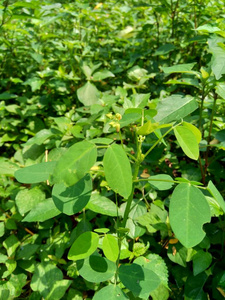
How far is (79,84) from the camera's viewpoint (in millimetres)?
2420

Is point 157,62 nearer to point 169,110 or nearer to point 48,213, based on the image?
point 169,110

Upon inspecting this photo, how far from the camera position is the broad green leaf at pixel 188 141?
2.73ft

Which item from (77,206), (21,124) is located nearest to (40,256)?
(77,206)

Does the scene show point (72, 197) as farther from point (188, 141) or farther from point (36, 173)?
point (188, 141)

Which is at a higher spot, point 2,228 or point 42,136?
point 42,136

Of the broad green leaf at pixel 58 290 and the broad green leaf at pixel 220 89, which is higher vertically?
the broad green leaf at pixel 220 89

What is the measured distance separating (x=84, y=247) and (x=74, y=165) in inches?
13.8

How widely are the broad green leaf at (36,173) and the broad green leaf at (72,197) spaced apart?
74 mm

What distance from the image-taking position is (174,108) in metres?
1.27

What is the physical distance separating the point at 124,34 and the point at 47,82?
3.88 feet

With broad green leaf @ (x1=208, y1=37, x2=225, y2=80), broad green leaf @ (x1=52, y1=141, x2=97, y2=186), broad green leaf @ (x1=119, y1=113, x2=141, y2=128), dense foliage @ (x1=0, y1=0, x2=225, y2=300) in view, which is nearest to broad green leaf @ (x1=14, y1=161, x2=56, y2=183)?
dense foliage @ (x1=0, y1=0, x2=225, y2=300)

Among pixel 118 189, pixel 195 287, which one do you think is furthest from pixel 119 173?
pixel 195 287

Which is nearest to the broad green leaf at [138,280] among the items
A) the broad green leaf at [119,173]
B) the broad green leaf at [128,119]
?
the broad green leaf at [119,173]

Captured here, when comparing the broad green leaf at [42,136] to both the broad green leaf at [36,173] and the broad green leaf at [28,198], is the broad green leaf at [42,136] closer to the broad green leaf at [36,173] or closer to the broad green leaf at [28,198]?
the broad green leaf at [28,198]
